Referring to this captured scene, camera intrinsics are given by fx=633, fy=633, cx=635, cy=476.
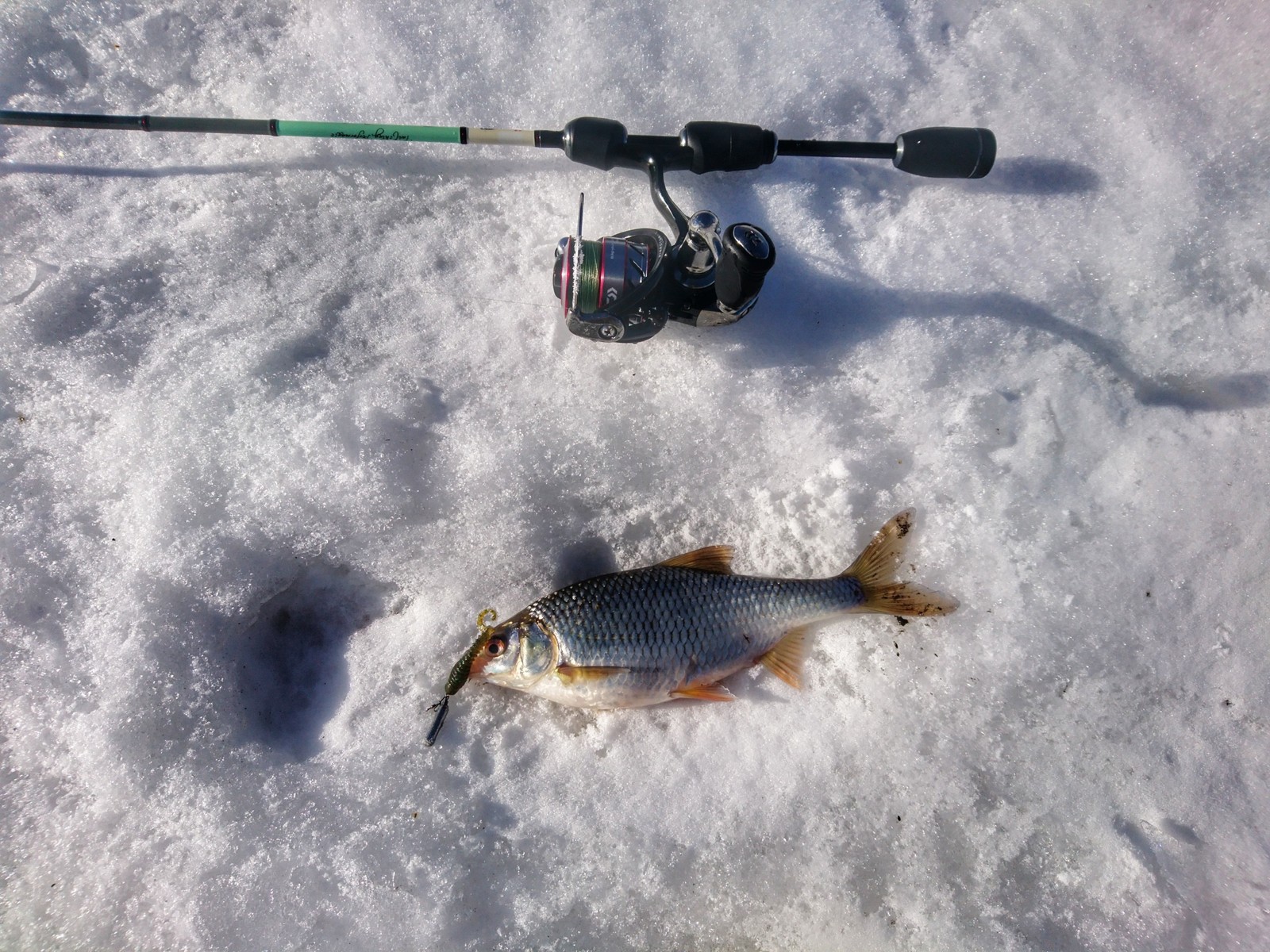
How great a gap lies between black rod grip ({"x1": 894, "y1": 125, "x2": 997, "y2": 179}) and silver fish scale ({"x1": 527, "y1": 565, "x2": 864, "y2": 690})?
1484mm

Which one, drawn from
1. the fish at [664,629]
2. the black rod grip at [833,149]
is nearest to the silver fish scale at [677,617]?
the fish at [664,629]

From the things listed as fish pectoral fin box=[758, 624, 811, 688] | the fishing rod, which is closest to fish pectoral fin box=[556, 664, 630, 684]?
fish pectoral fin box=[758, 624, 811, 688]

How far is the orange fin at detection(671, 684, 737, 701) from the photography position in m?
2.08

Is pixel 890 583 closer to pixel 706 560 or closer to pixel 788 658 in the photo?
pixel 788 658

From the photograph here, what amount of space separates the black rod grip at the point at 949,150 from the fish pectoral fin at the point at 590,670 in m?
2.01

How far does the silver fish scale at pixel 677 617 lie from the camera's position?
205 centimetres

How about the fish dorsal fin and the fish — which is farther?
the fish dorsal fin

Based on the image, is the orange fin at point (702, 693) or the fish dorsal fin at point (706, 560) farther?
the fish dorsal fin at point (706, 560)

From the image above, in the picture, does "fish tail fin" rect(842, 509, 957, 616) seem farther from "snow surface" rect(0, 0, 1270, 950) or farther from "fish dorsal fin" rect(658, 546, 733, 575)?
"fish dorsal fin" rect(658, 546, 733, 575)

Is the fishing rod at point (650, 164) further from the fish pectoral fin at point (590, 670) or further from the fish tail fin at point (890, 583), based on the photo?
the fish pectoral fin at point (590, 670)

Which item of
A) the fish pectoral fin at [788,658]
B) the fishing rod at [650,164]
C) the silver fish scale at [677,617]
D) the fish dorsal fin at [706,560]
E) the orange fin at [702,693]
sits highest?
the fishing rod at [650,164]

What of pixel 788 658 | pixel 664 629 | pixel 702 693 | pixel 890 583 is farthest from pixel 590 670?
pixel 890 583

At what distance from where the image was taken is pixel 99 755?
2.03 m

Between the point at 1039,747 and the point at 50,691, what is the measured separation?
328 centimetres
